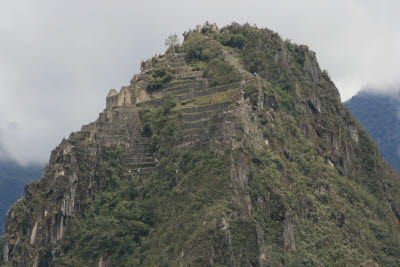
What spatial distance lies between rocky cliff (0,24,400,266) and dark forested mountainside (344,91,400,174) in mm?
28470

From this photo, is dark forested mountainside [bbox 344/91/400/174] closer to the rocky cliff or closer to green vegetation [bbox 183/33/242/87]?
the rocky cliff

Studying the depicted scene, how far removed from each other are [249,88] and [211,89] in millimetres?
6539

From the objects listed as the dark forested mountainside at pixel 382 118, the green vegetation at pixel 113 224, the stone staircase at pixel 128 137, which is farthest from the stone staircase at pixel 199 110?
the dark forested mountainside at pixel 382 118

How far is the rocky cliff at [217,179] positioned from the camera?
266 ft

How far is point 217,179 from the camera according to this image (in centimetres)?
8225

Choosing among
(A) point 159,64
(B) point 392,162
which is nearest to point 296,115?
(A) point 159,64

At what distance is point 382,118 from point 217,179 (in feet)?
251

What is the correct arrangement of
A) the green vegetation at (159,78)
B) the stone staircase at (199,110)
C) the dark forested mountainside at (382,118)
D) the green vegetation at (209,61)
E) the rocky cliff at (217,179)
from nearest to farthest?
the rocky cliff at (217,179), the stone staircase at (199,110), the green vegetation at (209,61), the green vegetation at (159,78), the dark forested mountainside at (382,118)

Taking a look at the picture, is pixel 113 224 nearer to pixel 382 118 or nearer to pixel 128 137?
pixel 128 137

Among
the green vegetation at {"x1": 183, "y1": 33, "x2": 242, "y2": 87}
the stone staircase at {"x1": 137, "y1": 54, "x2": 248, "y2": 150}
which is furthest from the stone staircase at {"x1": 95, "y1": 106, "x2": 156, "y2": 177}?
the green vegetation at {"x1": 183, "y1": 33, "x2": 242, "y2": 87}

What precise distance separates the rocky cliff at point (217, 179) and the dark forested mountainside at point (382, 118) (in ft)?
93.4

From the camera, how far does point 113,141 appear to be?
323 ft

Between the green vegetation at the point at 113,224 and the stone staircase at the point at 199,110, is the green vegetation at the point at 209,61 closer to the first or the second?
the stone staircase at the point at 199,110

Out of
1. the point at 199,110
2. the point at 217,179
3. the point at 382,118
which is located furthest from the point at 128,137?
the point at 382,118
